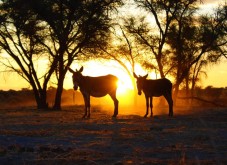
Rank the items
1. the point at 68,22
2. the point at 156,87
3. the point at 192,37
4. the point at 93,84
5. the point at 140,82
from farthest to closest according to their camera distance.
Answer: the point at 192,37
the point at 68,22
the point at 156,87
the point at 93,84
the point at 140,82

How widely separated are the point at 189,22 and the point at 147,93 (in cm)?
1927

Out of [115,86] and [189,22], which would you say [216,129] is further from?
[189,22]

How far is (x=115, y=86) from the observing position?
95.8 feet

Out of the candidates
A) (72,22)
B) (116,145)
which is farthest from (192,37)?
(116,145)

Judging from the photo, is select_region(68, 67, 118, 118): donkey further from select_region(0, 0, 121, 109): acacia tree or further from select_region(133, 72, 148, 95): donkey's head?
select_region(0, 0, 121, 109): acacia tree

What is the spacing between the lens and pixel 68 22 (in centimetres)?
3744

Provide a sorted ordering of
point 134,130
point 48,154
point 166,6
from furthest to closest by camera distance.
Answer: point 166,6 < point 134,130 < point 48,154

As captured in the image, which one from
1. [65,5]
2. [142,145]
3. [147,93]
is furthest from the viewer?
[65,5]

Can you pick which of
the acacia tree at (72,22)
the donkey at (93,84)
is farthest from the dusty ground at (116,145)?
the acacia tree at (72,22)

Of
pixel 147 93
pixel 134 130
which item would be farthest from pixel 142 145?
pixel 147 93

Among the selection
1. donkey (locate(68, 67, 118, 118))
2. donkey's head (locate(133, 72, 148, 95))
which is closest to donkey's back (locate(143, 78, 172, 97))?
donkey's head (locate(133, 72, 148, 95))

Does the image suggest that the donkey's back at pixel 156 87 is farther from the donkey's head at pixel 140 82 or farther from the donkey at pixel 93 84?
the donkey at pixel 93 84

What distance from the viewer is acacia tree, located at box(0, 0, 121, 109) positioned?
36.9 m

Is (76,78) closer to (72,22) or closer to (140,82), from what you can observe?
(140,82)
